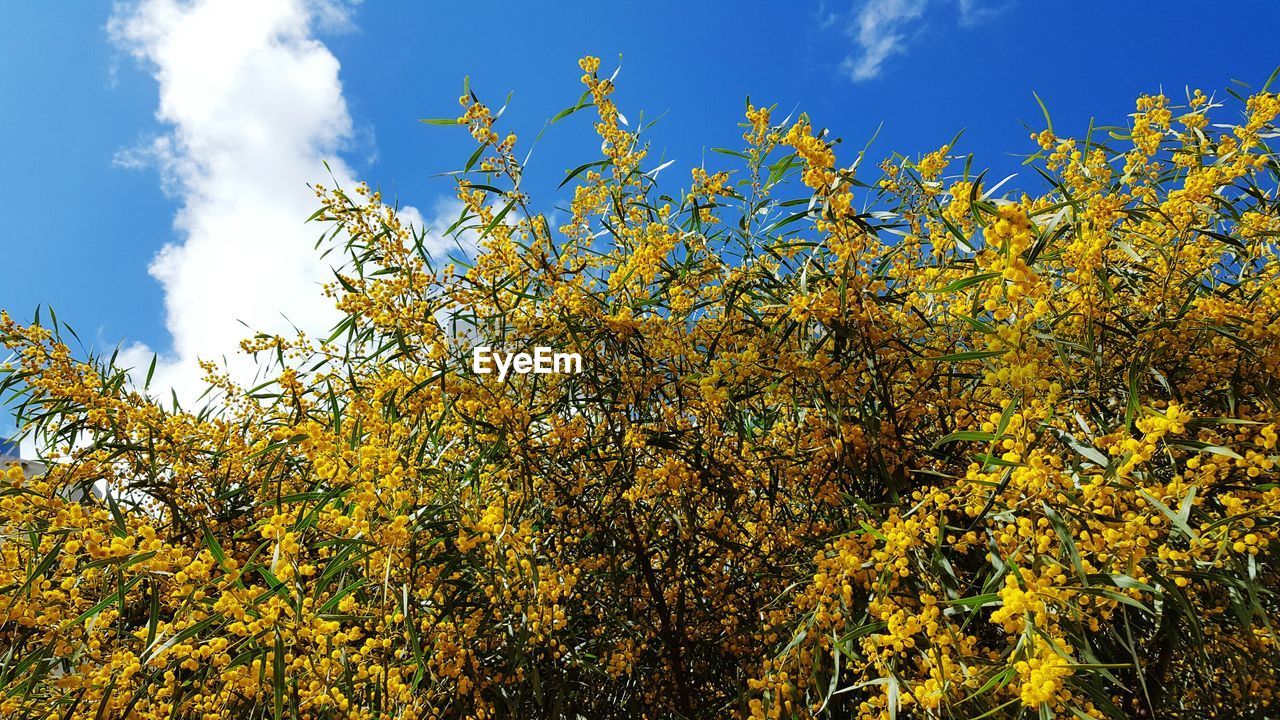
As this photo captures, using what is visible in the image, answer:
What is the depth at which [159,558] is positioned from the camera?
67.2 inches

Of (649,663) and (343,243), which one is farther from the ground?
(343,243)

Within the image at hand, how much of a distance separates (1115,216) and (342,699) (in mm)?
2351

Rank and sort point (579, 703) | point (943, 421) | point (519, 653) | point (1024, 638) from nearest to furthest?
point (1024, 638)
point (519, 653)
point (943, 421)
point (579, 703)

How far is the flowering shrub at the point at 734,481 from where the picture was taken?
5.44 ft

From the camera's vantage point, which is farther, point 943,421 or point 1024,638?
point 943,421

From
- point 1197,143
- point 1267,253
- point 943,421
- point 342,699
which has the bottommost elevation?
point 342,699

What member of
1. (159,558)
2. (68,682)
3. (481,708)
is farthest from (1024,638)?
(68,682)

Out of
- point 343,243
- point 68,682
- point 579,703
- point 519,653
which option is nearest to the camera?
point 68,682

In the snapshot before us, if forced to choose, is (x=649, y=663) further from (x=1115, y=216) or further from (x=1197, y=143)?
(x=1197, y=143)

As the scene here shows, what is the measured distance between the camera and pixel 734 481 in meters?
2.48

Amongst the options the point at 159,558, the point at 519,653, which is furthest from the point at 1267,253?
the point at 159,558

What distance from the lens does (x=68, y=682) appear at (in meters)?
1.65

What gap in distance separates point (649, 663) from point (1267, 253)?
2508 mm

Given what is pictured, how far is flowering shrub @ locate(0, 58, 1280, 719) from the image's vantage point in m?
1.66
